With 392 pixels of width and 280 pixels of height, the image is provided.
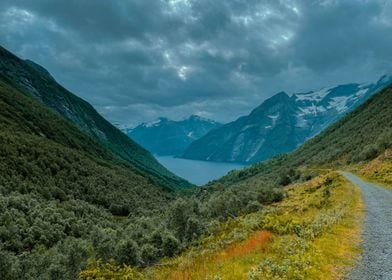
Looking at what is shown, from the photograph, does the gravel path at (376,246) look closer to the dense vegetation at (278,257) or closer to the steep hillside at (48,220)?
the dense vegetation at (278,257)

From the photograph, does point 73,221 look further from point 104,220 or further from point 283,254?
point 283,254

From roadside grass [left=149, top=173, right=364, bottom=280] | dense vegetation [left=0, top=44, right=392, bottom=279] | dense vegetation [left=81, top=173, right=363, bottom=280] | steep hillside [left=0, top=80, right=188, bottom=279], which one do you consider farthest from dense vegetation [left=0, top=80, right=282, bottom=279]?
roadside grass [left=149, top=173, right=364, bottom=280]

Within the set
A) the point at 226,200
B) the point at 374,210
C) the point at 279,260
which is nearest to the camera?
the point at 279,260

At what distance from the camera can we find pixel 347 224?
27.1 metres

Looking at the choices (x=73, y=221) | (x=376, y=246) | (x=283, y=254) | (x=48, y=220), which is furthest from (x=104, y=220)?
(x=283, y=254)

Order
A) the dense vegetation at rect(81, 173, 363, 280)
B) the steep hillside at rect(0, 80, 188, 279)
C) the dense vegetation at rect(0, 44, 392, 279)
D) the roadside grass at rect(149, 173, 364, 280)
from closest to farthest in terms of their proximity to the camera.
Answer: the dense vegetation at rect(81, 173, 363, 280), the roadside grass at rect(149, 173, 364, 280), the dense vegetation at rect(0, 44, 392, 279), the steep hillside at rect(0, 80, 188, 279)

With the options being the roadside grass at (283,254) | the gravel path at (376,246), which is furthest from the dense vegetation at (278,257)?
the gravel path at (376,246)

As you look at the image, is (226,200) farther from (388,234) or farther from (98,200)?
(98,200)

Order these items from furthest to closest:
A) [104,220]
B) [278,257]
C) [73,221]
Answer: [104,220], [73,221], [278,257]

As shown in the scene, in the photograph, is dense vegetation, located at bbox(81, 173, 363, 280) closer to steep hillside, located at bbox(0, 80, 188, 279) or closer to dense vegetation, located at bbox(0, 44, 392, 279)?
dense vegetation, located at bbox(0, 44, 392, 279)

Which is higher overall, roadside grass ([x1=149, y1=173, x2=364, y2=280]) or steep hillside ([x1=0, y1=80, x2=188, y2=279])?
roadside grass ([x1=149, y1=173, x2=364, y2=280])

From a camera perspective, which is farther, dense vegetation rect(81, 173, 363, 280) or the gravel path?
the gravel path

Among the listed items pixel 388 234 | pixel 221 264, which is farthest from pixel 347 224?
pixel 221 264

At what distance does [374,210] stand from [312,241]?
623 inches
